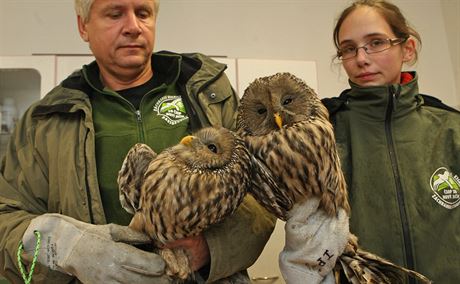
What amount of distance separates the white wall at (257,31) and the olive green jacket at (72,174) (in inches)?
59.0

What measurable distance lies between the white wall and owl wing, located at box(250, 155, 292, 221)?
1918mm

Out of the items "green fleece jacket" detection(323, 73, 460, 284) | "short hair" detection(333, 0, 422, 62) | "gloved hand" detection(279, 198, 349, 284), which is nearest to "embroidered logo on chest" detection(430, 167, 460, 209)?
"green fleece jacket" detection(323, 73, 460, 284)

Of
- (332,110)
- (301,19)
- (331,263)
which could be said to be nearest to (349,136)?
(332,110)

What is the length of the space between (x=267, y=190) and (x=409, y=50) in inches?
33.8

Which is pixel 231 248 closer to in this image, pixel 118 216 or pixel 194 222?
pixel 194 222

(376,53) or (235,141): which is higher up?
(376,53)

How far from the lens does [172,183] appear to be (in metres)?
0.95

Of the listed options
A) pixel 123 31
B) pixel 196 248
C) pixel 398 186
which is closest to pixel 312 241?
pixel 196 248

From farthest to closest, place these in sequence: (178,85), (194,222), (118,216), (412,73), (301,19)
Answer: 1. (301,19)
2. (412,73)
3. (178,85)
4. (118,216)
5. (194,222)

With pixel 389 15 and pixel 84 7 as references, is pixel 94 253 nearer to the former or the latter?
pixel 84 7

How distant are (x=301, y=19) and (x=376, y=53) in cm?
169

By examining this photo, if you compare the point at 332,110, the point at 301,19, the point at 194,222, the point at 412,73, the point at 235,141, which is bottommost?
the point at 194,222

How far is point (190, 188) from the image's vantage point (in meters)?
0.94

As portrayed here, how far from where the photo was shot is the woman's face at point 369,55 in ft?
4.51
